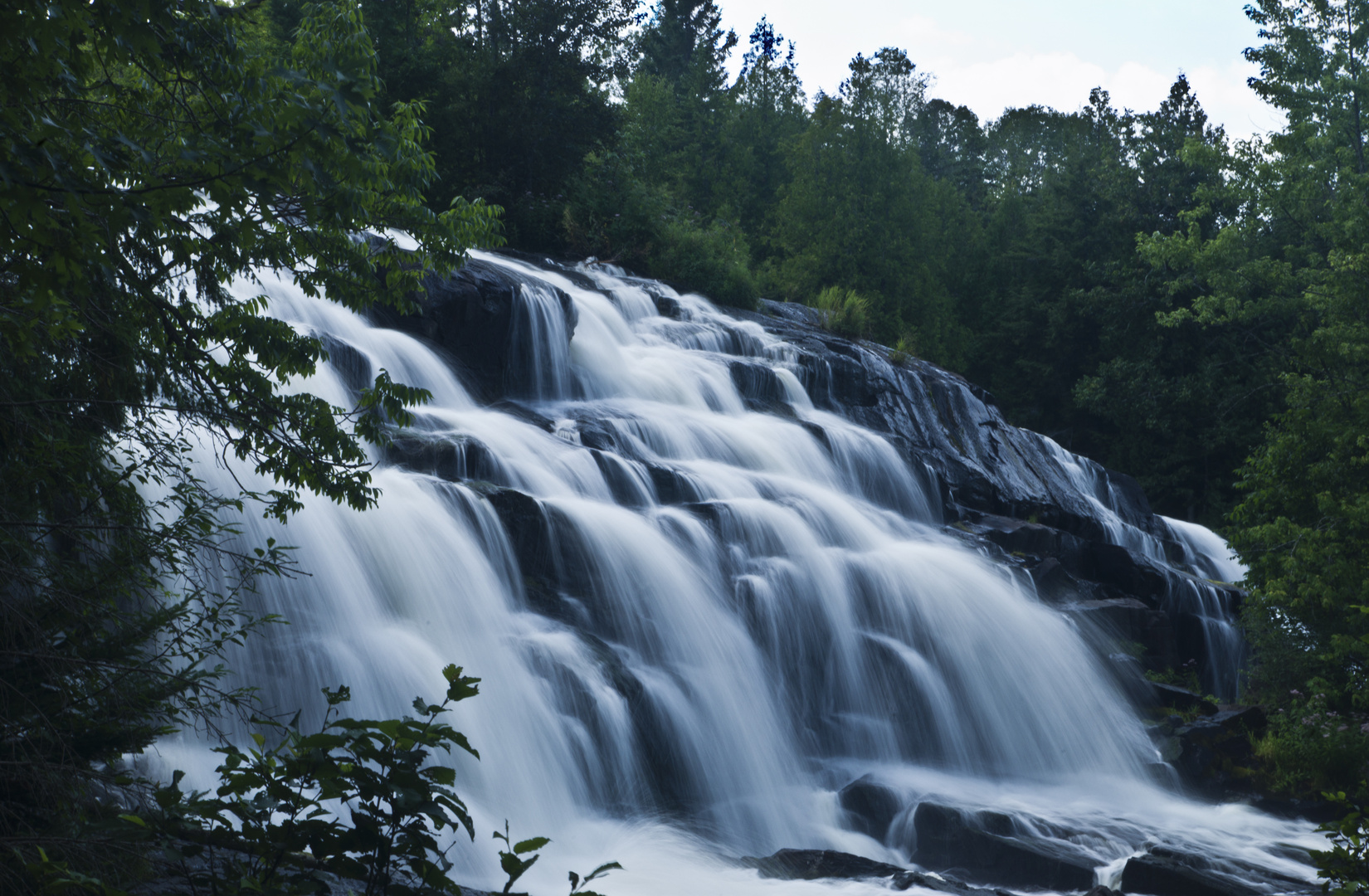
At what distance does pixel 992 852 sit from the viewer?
10219 mm

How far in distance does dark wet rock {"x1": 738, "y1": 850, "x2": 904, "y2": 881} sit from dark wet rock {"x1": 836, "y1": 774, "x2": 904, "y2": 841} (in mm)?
1447

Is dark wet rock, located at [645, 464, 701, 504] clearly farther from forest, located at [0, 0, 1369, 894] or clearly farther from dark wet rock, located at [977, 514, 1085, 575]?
dark wet rock, located at [977, 514, 1085, 575]

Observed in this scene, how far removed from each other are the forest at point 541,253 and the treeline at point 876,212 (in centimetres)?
14

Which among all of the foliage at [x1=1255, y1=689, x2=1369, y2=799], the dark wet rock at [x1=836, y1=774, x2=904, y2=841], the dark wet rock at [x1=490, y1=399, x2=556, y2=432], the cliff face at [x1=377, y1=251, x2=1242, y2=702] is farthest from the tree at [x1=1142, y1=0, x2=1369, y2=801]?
the dark wet rock at [x1=490, y1=399, x2=556, y2=432]

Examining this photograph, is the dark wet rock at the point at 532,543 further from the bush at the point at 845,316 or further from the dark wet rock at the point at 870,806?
the bush at the point at 845,316

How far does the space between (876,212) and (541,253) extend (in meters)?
17.0

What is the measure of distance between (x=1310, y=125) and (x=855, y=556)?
25.0m

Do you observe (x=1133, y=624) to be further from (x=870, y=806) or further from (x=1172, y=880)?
(x=1172, y=880)

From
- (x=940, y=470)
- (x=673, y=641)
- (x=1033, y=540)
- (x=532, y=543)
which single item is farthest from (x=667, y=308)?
(x=673, y=641)

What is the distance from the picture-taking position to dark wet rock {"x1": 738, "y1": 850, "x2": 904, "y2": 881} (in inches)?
360

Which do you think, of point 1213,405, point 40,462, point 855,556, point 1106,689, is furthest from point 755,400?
point 1213,405

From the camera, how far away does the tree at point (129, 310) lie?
150 inches

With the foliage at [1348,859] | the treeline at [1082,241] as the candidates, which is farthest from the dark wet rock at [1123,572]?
the foliage at [1348,859]

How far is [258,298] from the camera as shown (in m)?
7.91
